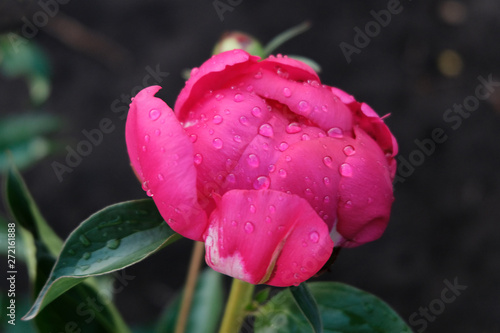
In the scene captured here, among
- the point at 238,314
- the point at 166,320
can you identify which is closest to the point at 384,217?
the point at 238,314

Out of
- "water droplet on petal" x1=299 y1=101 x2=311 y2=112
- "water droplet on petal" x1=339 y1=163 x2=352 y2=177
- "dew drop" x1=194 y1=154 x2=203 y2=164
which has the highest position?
"water droplet on petal" x1=299 y1=101 x2=311 y2=112

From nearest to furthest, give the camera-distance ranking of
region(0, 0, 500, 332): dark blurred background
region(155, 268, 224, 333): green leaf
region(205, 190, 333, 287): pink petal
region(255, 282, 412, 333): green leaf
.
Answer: region(205, 190, 333, 287): pink petal
region(255, 282, 412, 333): green leaf
region(155, 268, 224, 333): green leaf
region(0, 0, 500, 332): dark blurred background

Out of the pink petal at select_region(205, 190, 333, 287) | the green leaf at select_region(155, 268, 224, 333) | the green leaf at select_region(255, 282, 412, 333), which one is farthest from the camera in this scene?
the green leaf at select_region(155, 268, 224, 333)

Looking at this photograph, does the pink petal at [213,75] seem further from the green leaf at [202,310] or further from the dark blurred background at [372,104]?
the dark blurred background at [372,104]

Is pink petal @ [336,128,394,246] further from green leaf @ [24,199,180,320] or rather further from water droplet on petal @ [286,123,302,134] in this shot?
green leaf @ [24,199,180,320]

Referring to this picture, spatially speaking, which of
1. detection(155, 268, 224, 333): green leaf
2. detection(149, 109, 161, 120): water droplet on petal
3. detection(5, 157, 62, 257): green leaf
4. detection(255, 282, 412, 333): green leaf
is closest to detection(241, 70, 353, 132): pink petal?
detection(149, 109, 161, 120): water droplet on petal

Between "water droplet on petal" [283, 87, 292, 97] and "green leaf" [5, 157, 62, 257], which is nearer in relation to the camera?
"water droplet on petal" [283, 87, 292, 97]

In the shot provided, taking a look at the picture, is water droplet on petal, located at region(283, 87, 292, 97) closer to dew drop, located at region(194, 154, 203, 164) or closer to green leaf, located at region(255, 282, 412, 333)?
dew drop, located at region(194, 154, 203, 164)

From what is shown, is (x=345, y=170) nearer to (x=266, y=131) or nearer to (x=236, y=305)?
(x=266, y=131)

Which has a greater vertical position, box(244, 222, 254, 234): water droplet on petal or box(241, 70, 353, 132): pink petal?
box(241, 70, 353, 132): pink petal
